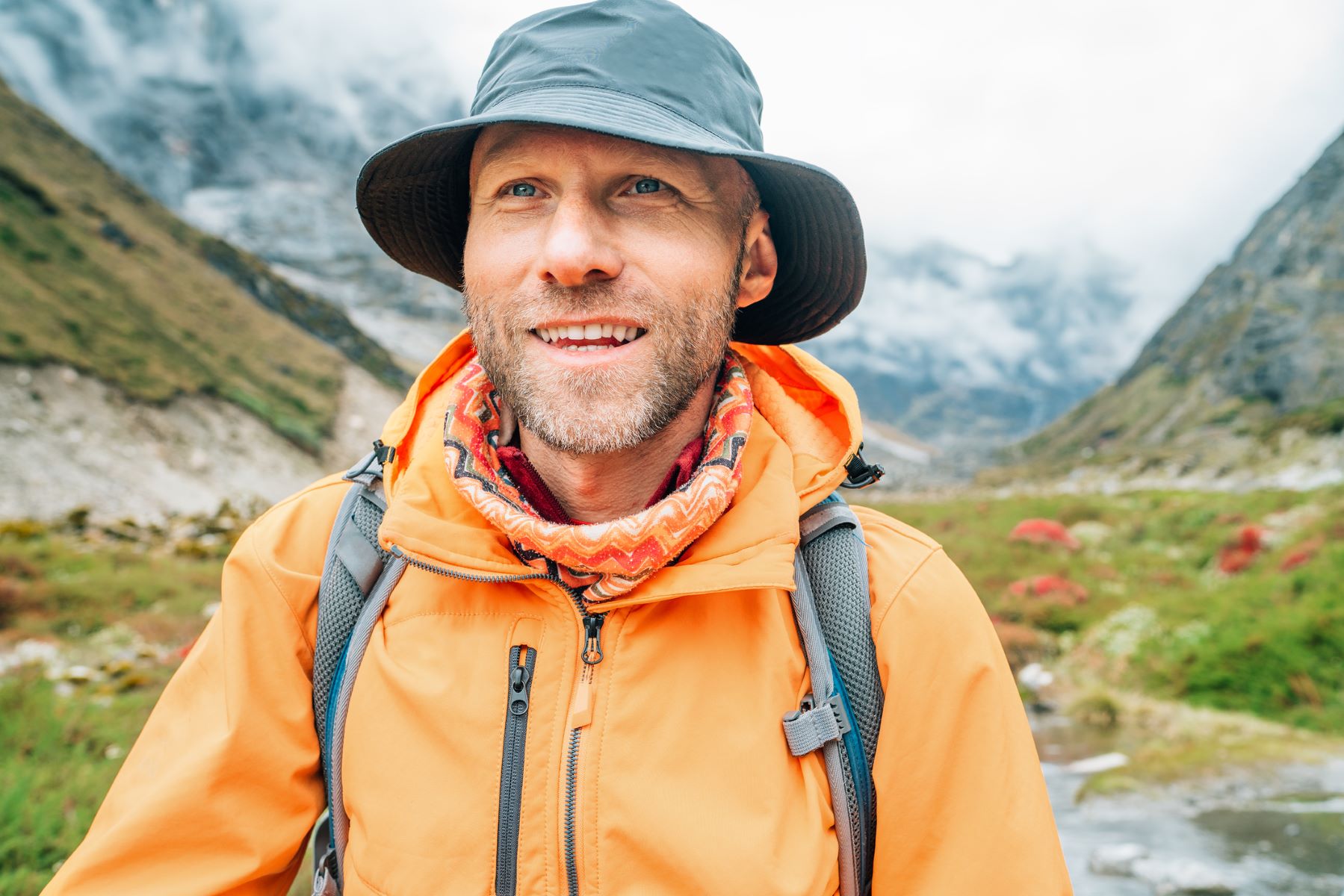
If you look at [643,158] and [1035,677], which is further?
[1035,677]

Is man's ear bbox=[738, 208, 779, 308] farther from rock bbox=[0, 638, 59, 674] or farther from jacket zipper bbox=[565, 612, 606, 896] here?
rock bbox=[0, 638, 59, 674]

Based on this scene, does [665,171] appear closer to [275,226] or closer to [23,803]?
[23,803]

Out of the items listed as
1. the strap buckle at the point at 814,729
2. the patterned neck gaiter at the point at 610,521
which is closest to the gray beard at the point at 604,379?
Result: the patterned neck gaiter at the point at 610,521

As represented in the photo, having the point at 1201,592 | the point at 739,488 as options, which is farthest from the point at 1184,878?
the point at 1201,592

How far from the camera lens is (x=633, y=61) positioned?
6.38 ft

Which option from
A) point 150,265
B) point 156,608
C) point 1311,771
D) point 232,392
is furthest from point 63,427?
point 1311,771

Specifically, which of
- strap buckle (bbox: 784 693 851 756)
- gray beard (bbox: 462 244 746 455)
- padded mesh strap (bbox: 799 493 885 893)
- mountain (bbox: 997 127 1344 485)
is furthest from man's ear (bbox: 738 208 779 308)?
mountain (bbox: 997 127 1344 485)

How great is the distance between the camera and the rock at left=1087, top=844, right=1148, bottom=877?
181 inches

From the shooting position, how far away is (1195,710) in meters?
7.35

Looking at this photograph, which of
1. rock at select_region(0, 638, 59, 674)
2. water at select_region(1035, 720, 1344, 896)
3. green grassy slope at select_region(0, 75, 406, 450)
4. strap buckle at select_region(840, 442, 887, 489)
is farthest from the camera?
green grassy slope at select_region(0, 75, 406, 450)

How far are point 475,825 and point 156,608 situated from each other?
973 centimetres

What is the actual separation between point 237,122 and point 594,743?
16013cm

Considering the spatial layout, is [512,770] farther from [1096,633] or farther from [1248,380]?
[1248,380]

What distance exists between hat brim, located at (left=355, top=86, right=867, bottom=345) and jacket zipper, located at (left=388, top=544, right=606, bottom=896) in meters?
1.04
